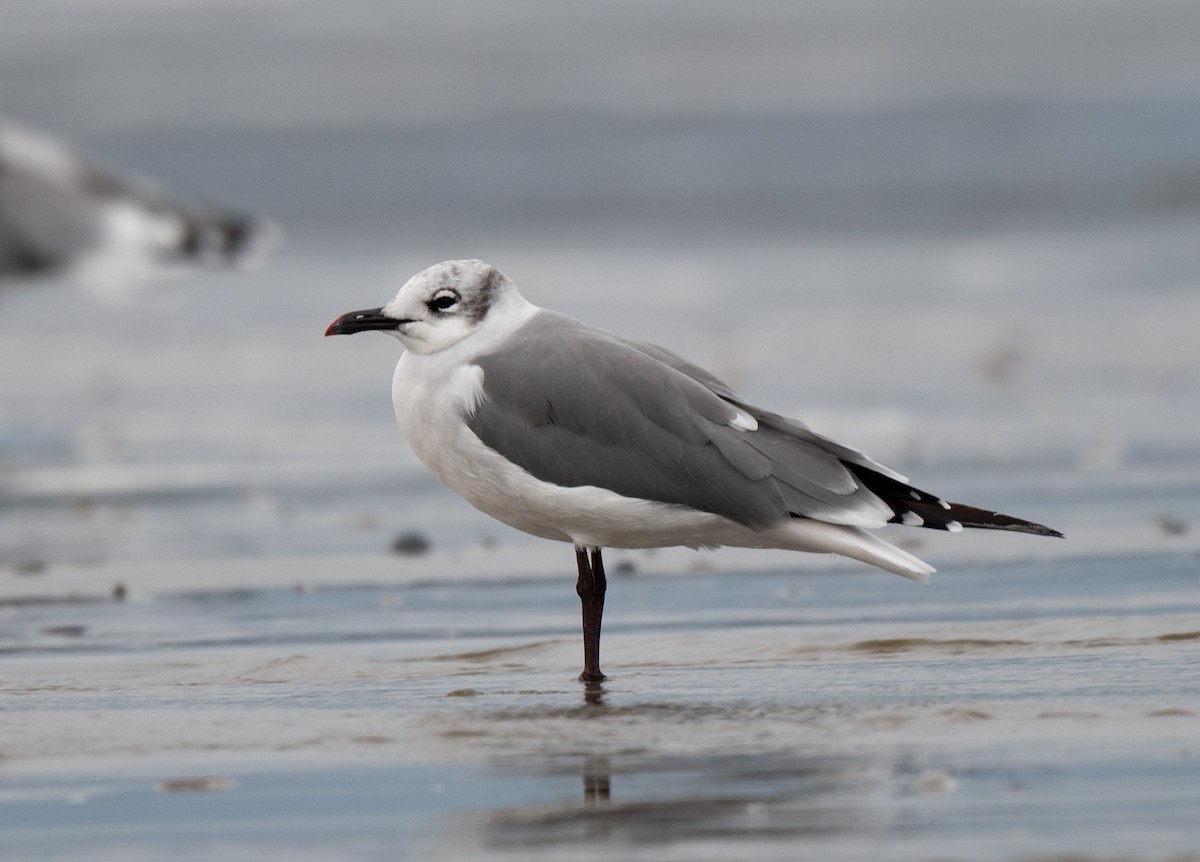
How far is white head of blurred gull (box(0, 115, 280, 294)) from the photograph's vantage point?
1552 cm

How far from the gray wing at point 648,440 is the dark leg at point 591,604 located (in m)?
0.31

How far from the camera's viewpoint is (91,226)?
15.9 m

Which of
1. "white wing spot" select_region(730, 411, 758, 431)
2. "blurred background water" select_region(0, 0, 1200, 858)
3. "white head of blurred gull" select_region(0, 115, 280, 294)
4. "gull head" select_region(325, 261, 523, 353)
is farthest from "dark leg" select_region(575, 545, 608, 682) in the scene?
"white head of blurred gull" select_region(0, 115, 280, 294)

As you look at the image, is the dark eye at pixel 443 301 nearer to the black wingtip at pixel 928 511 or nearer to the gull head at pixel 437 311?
the gull head at pixel 437 311

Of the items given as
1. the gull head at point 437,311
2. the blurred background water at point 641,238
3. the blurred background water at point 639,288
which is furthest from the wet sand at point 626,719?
the blurred background water at point 641,238

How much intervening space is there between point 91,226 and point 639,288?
4456mm

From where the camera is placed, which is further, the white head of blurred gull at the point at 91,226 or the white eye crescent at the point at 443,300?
the white head of blurred gull at the point at 91,226

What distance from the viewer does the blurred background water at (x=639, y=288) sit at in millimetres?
6605

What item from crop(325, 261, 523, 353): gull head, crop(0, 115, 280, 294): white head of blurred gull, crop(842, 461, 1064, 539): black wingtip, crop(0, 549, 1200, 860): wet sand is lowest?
crop(0, 549, 1200, 860): wet sand

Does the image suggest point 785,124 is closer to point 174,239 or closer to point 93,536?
point 174,239

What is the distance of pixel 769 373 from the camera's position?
1039cm

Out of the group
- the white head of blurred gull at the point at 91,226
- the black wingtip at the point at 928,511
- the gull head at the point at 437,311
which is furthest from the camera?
the white head of blurred gull at the point at 91,226

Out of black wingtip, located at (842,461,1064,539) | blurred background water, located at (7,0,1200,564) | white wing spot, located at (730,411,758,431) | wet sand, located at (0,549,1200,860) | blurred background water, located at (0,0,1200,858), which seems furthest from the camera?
blurred background water, located at (7,0,1200,564)

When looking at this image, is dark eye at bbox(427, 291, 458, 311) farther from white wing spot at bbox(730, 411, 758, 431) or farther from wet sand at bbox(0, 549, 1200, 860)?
wet sand at bbox(0, 549, 1200, 860)
